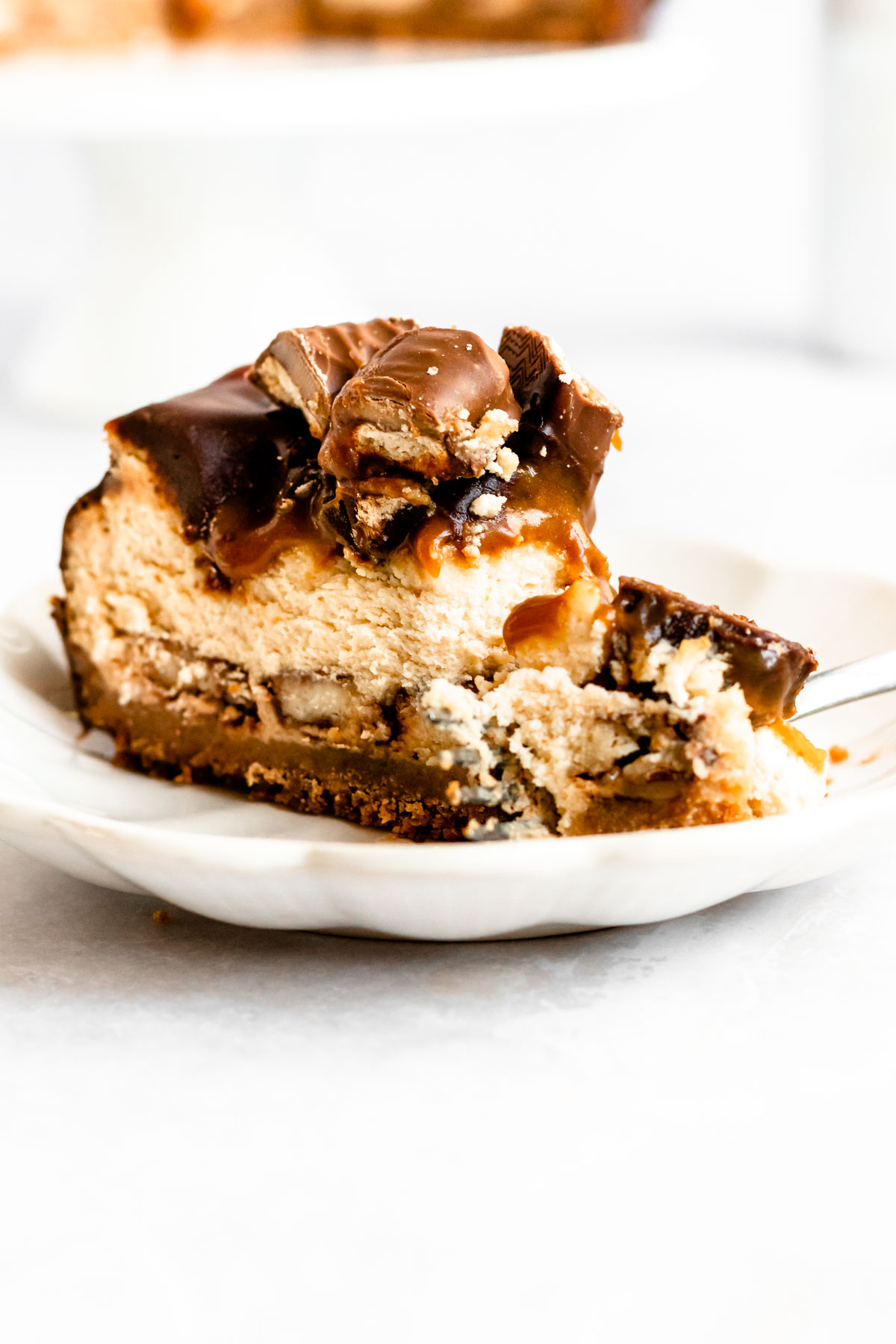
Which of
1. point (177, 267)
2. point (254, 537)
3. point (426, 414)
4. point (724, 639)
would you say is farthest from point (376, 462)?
point (177, 267)

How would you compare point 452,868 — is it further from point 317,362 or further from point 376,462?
point 317,362

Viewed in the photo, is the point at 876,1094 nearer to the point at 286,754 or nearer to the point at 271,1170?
the point at 271,1170

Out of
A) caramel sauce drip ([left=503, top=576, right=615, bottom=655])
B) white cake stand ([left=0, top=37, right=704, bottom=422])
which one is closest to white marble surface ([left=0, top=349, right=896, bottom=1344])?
caramel sauce drip ([left=503, top=576, right=615, bottom=655])

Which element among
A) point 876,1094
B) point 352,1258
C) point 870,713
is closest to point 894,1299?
point 876,1094

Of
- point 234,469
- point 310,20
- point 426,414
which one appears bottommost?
point 234,469

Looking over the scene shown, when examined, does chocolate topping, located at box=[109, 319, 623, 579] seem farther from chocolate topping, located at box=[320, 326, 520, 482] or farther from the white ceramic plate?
the white ceramic plate

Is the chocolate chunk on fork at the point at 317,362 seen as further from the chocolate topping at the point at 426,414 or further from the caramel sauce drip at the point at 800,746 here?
the caramel sauce drip at the point at 800,746
